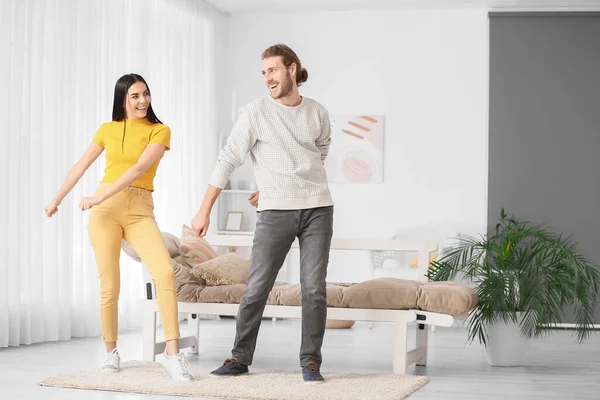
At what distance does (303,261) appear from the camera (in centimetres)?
374

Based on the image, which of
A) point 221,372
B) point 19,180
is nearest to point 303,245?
point 221,372

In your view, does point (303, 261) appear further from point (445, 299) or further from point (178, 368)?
point (445, 299)

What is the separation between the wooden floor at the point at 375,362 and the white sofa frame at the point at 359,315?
156 millimetres

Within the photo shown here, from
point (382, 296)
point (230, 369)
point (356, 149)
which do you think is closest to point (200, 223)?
point (230, 369)

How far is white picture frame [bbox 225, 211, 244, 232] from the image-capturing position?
295 inches

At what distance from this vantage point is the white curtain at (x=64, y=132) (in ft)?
16.5

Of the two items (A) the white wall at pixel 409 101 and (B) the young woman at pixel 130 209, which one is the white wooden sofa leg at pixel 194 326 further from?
(A) the white wall at pixel 409 101

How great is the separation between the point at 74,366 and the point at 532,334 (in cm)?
228

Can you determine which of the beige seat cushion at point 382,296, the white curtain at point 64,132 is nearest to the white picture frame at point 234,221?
Answer: the white curtain at point 64,132

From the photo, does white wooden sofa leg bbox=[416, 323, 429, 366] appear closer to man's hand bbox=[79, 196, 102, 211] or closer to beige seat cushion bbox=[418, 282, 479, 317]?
beige seat cushion bbox=[418, 282, 479, 317]

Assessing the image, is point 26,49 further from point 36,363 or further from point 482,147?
point 482,147

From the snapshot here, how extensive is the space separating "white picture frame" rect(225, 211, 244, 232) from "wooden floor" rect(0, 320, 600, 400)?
3.86ft

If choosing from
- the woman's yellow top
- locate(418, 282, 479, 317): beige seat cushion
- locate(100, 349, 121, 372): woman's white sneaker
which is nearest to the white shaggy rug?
locate(100, 349, 121, 372): woman's white sneaker

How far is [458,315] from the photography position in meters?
4.17
